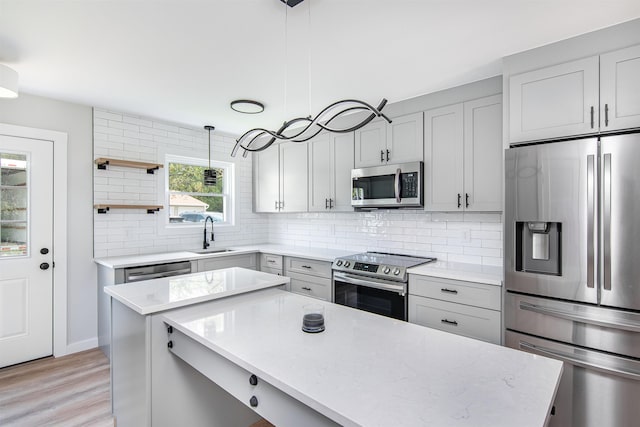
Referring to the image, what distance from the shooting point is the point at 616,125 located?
1.87 metres

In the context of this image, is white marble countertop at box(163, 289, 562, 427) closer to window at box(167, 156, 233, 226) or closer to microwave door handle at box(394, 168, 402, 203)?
microwave door handle at box(394, 168, 402, 203)

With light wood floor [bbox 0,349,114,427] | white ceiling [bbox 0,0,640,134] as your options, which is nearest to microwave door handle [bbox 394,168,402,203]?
white ceiling [bbox 0,0,640,134]

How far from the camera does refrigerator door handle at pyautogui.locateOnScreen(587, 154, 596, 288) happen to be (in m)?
1.88

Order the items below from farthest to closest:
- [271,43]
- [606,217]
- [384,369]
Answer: [271,43], [606,217], [384,369]

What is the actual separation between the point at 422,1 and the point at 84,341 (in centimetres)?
419

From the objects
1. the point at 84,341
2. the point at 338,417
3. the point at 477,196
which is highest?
the point at 477,196

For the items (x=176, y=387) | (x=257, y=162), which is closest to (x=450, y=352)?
(x=176, y=387)

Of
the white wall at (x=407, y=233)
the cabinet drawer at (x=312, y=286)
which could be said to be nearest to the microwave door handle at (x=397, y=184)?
the white wall at (x=407, y=233)

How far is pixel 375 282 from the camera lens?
9.55ft

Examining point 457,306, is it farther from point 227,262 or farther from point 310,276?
point 227,262

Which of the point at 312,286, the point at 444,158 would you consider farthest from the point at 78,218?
the point at 444,158

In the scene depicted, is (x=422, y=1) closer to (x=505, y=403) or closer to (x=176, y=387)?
(x=505, y=403)

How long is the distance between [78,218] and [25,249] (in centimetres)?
50

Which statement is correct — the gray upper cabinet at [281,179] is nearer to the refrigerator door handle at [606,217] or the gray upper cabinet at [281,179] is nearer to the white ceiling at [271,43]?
the white ceiling at [271,43]
